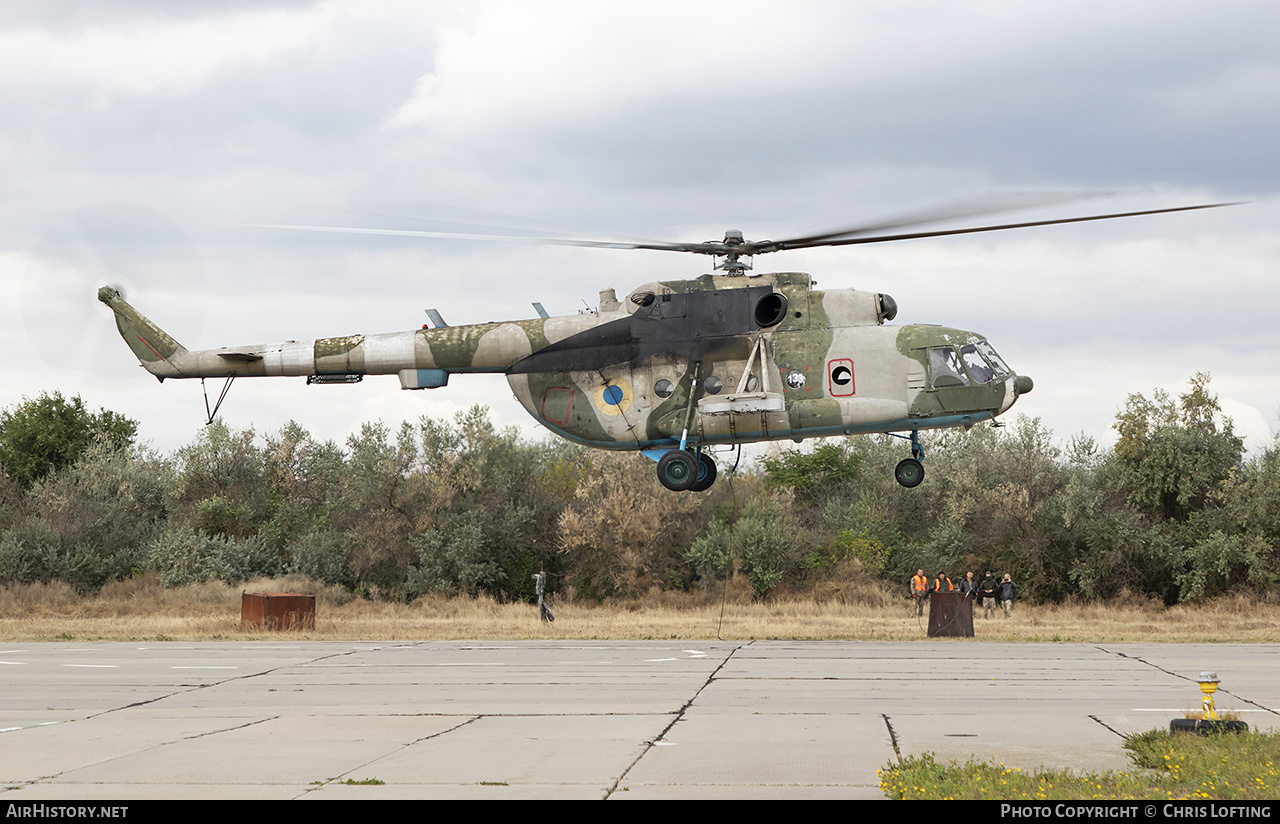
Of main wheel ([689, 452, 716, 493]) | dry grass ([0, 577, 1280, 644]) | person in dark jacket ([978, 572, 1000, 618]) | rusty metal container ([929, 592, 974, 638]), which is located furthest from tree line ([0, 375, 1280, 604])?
main wheel ([689, 452, 716, 493])

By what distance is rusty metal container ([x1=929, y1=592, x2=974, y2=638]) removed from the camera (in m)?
27.2

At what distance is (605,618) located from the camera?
3641 centimetres

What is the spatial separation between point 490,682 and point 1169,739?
10.4 metres

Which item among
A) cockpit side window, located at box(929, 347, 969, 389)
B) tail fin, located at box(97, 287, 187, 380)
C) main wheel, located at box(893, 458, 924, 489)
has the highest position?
tail fin, located at box(97, 287, 187, 380)

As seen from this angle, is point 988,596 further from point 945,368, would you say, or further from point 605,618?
point 945,368

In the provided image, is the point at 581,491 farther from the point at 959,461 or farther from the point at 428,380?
the point at 428,380

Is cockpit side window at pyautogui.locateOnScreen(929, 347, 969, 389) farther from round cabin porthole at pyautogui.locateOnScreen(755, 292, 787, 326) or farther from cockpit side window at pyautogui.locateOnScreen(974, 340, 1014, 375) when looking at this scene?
round cabin porthole at pyautogui.locateOnScreen(755, 292, 787, 326)

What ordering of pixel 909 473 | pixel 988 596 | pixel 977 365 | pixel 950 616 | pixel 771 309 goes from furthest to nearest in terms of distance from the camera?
1. pixel 988 596
2. pixel 950 616
3. pixel 771 309
4. pixel 909 473
5. pixel 977 365

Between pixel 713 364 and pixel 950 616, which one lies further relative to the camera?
pixel 950 616

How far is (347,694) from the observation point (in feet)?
55.7

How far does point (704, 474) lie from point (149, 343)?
11.5 meters

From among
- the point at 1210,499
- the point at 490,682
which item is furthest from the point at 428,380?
the point at 1210,499

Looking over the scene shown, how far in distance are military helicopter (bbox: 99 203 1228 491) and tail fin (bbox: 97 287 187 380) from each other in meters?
2.10

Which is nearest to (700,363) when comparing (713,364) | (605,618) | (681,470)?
(713,364)
